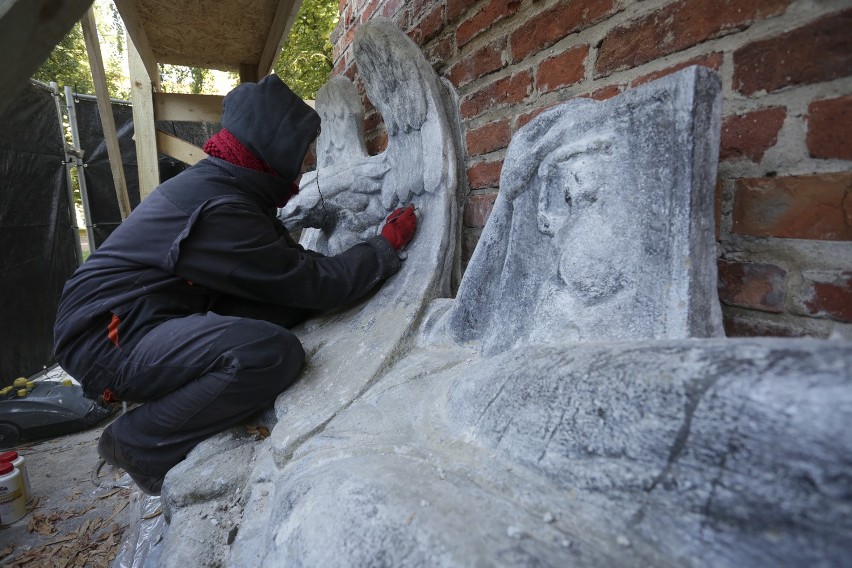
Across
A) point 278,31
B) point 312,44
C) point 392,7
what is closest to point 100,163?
point 312,44

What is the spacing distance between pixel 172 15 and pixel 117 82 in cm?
1209

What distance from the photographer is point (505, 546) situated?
0.48 metres

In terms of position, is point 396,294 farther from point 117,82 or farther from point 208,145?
point 117,82

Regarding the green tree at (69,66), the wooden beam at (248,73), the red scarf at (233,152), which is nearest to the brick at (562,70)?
the red scarf at (233,152)

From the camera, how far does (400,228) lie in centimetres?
156

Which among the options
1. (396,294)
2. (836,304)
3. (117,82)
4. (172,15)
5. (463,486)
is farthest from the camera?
(117,82)

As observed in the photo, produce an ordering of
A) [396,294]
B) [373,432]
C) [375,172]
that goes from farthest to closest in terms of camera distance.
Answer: [375,172] < [396,294] < [373,432]

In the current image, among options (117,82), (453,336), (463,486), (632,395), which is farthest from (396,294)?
(117,82)

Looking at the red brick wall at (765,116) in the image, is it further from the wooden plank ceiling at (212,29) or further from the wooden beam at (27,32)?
the wooden plank ceiling at (212,29)

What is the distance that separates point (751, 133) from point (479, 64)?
0.96 meters

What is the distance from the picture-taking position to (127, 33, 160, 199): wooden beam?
2561mm

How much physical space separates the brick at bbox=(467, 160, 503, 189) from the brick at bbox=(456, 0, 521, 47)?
446 mm

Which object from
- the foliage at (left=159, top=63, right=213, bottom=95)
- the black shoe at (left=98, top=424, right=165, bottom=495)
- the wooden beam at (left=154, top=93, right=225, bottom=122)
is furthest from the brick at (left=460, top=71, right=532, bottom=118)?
the foliage at (left=159, top=63, right=213, bottom=95)

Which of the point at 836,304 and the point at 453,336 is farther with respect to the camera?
the point at 453,336
